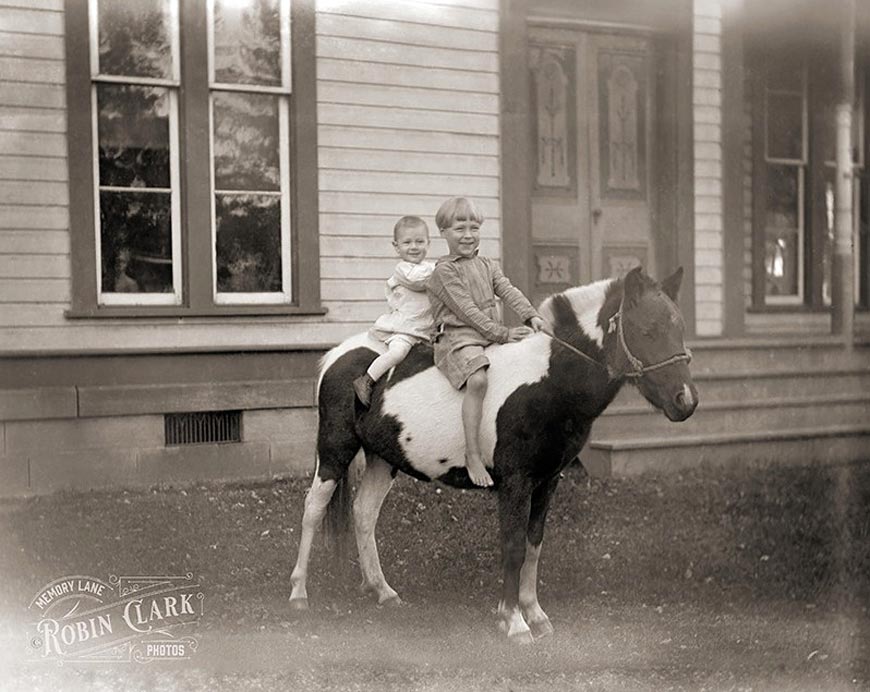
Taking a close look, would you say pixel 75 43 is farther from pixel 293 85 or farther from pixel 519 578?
pixel 519 578

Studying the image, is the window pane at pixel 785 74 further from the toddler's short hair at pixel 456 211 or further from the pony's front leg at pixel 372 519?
the pony's front leg at pixel 372 519

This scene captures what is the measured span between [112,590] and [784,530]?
240cm

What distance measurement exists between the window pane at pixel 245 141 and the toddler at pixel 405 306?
0.47 m

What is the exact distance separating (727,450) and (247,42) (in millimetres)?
2255

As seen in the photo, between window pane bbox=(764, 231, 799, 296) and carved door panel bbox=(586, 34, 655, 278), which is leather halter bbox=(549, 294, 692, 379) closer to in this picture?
carved door panel bbox=(586, 34, 655, 278)

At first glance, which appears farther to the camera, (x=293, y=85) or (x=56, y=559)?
(x=293, y=85)

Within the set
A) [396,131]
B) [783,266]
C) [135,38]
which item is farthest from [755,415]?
[135,38]

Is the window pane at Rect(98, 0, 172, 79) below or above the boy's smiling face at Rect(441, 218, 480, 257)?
above

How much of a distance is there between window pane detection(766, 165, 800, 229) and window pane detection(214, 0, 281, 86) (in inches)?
74.4

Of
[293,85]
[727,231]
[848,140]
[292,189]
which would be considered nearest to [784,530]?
[727,231]

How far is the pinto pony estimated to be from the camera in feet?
8.80

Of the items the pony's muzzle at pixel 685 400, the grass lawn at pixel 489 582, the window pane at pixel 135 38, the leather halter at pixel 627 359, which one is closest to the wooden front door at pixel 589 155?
the leather halter at pixel 627 359

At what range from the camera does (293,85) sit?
2.88m

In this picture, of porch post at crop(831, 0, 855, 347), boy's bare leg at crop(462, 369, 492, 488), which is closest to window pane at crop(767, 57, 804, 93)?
porch post at crop(831, 0, 855, 347)
